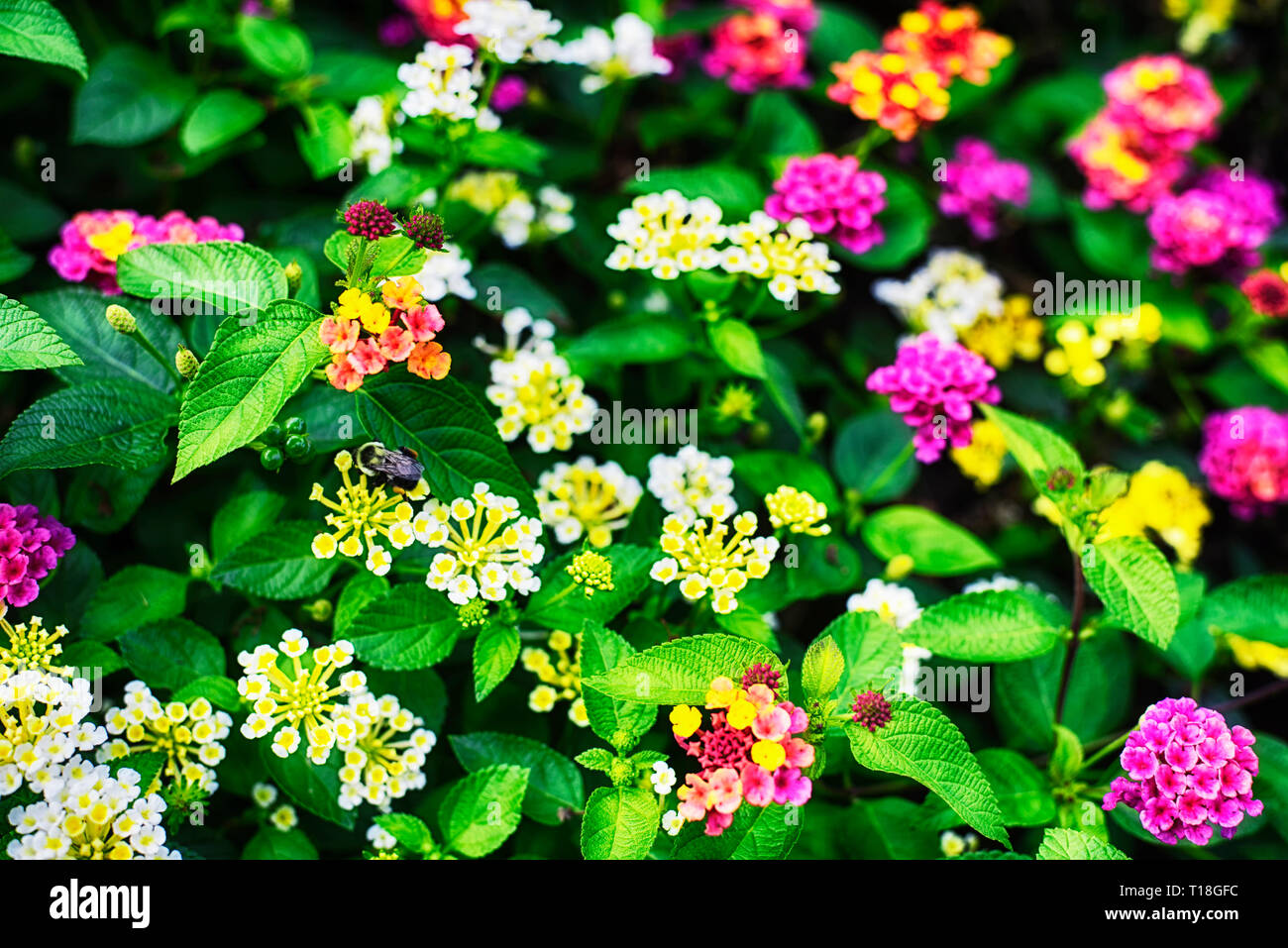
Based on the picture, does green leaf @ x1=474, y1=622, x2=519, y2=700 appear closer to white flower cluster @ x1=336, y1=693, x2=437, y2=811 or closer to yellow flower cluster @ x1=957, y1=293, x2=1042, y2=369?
white flower cluster @ x1=336, y1=693, x2=437, y2=811

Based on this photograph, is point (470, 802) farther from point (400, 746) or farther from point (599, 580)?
point (599, 580)

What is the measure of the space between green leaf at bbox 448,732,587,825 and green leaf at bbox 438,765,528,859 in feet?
0.16

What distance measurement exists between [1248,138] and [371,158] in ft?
8.89

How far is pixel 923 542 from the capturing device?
7.06 ft

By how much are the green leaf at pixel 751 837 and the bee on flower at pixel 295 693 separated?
54cm

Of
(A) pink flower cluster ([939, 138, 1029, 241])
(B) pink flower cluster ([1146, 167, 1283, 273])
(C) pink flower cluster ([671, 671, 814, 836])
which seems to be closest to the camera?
(C) pink flower cluster ([671, 671, 814, 836])

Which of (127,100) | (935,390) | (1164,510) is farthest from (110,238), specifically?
(1164,510)

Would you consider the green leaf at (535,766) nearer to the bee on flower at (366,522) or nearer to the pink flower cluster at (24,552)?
the bee on flower at (366,522)

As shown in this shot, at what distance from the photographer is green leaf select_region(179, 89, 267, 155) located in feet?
7.16

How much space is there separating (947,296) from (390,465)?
1.51m

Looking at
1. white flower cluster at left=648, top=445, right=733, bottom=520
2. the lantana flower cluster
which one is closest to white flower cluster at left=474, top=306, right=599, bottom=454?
white flower cluster at left=648, top=445, right=733, bottom=520

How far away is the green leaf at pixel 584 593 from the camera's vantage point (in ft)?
A: 5.68
